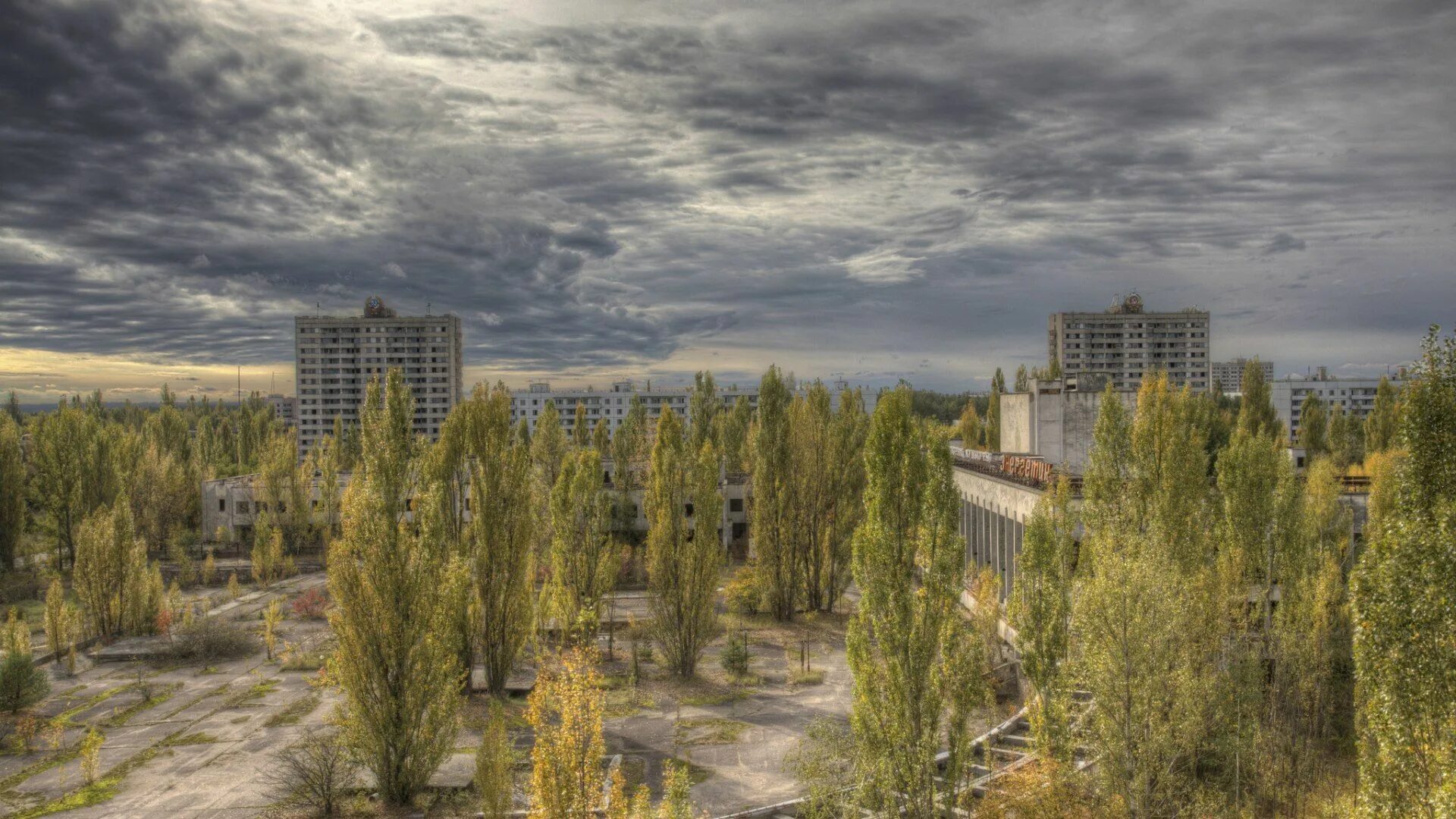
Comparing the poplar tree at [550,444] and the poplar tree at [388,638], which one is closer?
the poplar tree at [388,638]

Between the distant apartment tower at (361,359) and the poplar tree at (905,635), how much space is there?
104583 mm

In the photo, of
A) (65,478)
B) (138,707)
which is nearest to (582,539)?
(138,707)

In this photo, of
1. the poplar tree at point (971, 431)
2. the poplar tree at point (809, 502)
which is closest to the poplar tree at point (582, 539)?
the poplar tree at point (809, 502)

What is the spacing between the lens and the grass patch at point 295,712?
27.5 meters

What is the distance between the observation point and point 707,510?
34938mm

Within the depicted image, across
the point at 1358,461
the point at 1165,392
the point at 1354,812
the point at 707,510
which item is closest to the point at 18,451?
the point at 707,510

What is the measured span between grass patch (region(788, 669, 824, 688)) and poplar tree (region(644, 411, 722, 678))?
371 cm

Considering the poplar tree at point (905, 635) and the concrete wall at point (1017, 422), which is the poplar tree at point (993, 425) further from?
the poplar tree at point (905, 635)

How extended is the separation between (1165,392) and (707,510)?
17.7 m

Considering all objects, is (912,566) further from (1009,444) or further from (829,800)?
(1009,444)

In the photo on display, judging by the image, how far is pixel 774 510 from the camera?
42.7 m

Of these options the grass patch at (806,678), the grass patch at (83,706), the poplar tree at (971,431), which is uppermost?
the poplar tree at (971,431)

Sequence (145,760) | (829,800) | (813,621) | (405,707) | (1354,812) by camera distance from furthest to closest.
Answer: (813,621)
(145,760)
(405,707)
(829,800)
(1354,812)

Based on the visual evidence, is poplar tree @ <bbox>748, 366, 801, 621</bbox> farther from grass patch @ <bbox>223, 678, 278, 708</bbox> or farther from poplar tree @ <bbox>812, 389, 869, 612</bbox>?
grass patch @ <bbox>223, 678, 278, 708</bbox>
